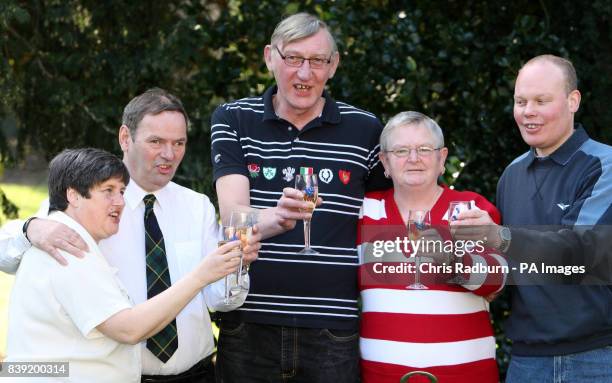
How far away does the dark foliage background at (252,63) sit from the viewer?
561 cm

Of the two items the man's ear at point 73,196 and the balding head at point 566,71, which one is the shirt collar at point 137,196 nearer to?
the man's ear at point 73,196

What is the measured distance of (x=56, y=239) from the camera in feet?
10.6

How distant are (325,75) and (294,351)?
1356 millimetres

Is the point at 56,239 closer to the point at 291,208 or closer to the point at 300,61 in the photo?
the point at 291,208

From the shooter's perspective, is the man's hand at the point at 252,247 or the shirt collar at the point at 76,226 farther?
the man's hand at the point at 252,247

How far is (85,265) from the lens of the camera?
3244 millimetres

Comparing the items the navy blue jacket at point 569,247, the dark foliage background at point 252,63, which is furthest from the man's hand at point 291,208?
the dark foliage background at point 252,63

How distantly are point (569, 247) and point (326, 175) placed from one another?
1169mm

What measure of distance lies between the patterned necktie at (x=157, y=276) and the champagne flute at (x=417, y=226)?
1117 mm

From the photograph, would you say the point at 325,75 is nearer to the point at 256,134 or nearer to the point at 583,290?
the point at 256,134

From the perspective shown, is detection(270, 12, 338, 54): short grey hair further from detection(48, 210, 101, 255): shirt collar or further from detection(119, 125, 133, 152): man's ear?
detection(48, 210, 101, 255): shirt collar

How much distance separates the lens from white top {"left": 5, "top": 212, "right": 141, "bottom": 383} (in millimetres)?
3172

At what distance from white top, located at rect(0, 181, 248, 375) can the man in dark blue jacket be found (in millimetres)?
1222

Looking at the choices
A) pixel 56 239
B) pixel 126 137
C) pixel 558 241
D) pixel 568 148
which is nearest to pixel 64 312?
pixel 56 239
